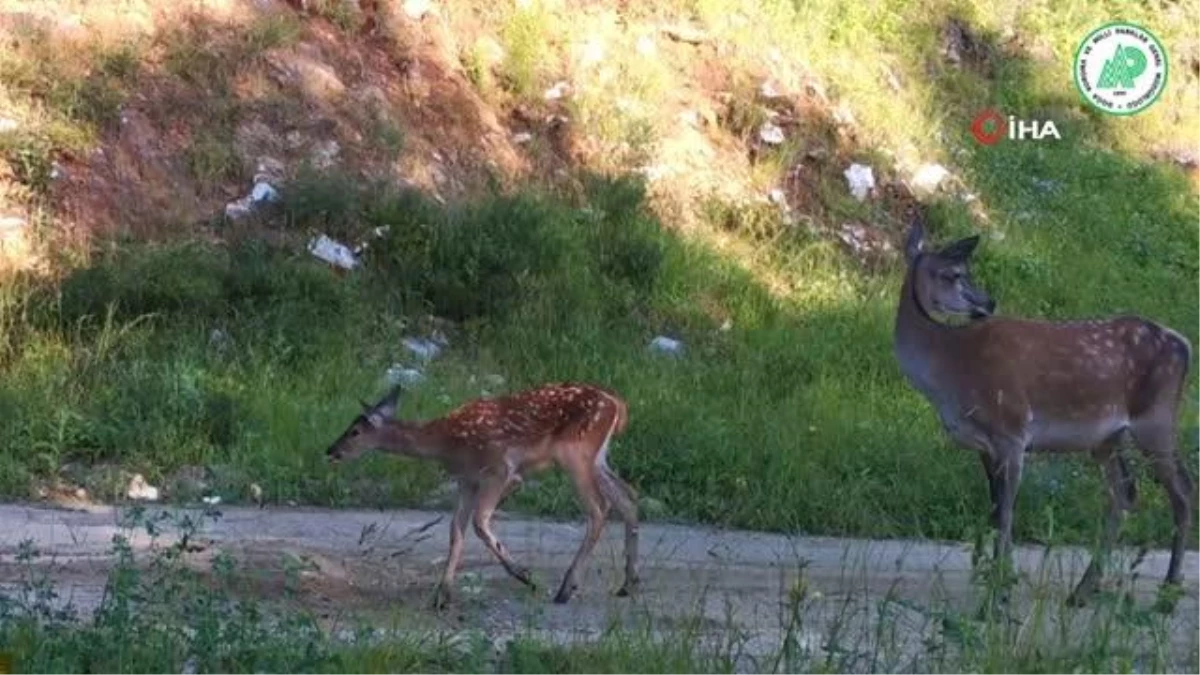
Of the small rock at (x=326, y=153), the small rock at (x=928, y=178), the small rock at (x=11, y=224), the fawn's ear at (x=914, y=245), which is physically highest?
the small rock at (x=928, y=178)

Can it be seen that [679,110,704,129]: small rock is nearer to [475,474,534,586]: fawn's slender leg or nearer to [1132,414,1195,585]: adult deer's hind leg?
[1132,414,1195,585]: adult deer's hind leg

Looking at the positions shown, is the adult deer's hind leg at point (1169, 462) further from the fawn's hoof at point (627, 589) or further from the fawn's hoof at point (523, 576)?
the fawn's hoof at point (523, 576)

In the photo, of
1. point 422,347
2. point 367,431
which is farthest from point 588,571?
point 422,347

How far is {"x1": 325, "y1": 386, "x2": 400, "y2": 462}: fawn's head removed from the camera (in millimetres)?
10477

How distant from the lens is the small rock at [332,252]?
53.2 ft

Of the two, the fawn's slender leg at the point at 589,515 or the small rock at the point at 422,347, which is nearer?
the fawn's slender leg at the point at 589,515

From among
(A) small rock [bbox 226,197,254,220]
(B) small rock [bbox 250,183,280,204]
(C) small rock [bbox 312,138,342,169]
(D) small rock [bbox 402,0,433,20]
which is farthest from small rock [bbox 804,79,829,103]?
(A) small rock [bbox 226,197,254,220]

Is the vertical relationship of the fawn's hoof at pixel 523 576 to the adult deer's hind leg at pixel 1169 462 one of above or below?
below

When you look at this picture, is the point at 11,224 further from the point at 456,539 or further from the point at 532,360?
the point at 456,539

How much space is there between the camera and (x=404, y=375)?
14609 mm

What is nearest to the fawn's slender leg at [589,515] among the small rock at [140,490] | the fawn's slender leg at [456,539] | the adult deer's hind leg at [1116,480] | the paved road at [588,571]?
the paved road at [588,571]

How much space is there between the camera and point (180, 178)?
1661cm

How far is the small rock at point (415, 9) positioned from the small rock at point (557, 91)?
1.46 metres

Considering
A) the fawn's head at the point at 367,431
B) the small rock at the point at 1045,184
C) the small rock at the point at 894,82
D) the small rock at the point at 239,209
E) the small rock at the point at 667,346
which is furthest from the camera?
the small rock at the point at 894,82
